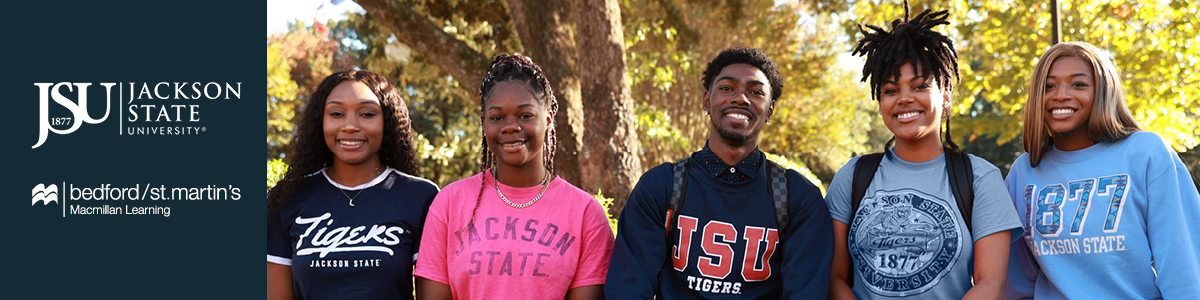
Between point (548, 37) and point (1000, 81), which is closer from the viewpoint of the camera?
point (548, 37)

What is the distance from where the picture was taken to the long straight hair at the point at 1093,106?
3207mm

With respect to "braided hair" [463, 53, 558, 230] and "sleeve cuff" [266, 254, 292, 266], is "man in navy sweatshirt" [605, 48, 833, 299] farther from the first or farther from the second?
"sleeve cuff" [266, 254, 292, 266]

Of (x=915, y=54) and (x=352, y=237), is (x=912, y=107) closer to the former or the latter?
(x=915, y=54)

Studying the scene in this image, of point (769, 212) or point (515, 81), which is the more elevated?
point (515, 81)

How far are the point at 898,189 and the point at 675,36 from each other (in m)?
8.91

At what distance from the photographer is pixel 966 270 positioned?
2.98 meters

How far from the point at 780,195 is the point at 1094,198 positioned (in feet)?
3.99

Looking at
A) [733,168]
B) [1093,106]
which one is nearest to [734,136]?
[733,168]

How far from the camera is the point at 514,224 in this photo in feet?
10.1

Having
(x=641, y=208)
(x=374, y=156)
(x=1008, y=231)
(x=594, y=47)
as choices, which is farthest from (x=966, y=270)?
(x=594, y=47)
